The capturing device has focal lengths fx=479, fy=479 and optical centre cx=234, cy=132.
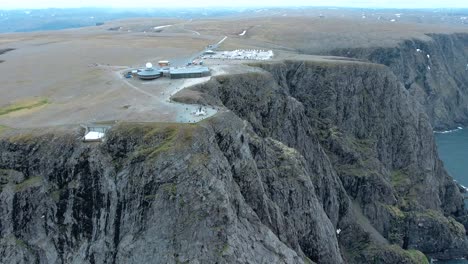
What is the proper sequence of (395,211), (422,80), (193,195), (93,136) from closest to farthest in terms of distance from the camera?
1. (193,195)
2. (93,136)
3. (395,211)
4. (422,80)

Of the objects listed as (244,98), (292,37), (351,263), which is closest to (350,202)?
(351,263)

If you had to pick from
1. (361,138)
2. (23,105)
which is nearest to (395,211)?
(361,138)

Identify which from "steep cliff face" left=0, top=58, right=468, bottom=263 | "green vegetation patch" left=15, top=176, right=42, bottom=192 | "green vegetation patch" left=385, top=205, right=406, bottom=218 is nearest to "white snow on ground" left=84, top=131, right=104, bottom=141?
"steep cliff face" left=0, top=58, right=468, bottom=263

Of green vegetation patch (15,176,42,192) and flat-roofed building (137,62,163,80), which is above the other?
flat-roofed building (137,62,163,80)

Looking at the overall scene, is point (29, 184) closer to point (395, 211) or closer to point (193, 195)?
point (193, 195)

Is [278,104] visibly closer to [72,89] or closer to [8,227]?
[72,89]

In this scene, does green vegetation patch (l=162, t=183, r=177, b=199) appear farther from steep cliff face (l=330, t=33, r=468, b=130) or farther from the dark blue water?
steep cliff face (l=330, t=33, r=468, b=130)
